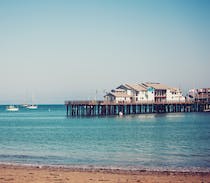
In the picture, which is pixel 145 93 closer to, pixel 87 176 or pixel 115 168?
pixel 115 168

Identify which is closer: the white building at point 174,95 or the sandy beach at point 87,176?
the sandy beach at point 87,176

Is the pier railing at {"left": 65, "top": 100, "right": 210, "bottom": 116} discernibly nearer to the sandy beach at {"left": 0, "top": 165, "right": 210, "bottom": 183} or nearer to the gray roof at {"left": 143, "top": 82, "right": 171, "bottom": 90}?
the gray roof at {"left": 143, "top": 82, "right": 171, "bottom": 90}

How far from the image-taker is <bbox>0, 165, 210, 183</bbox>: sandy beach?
1686 centimetres

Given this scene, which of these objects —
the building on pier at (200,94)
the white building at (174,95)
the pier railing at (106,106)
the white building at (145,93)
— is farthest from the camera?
the building on pier at (200,94)

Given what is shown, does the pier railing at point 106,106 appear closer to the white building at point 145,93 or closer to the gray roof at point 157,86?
the white building at point 145,93

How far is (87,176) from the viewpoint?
17891 millimetres

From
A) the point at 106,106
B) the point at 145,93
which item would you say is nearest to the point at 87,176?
the point at 106,106

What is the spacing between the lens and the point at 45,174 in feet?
59.7

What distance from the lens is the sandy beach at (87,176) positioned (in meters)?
16.9

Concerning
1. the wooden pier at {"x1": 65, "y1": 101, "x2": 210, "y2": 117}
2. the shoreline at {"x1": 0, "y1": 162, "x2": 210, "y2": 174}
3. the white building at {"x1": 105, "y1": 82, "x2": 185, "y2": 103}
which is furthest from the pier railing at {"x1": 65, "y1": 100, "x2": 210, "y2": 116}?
the shoreline at {"x1": 0, "y1": 162, "x2": 210, "y2": 174}

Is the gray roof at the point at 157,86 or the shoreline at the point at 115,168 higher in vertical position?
the gray roof at the point at 157,86

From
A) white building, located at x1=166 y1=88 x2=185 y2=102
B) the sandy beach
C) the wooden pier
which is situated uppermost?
white building, located at x1=166 y1=88 x2=185 y2=102

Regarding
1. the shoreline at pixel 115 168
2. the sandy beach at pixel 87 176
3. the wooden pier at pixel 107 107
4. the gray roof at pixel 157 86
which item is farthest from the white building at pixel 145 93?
the sandy beach at pixel 87 176

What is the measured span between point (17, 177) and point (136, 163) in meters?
7.16
